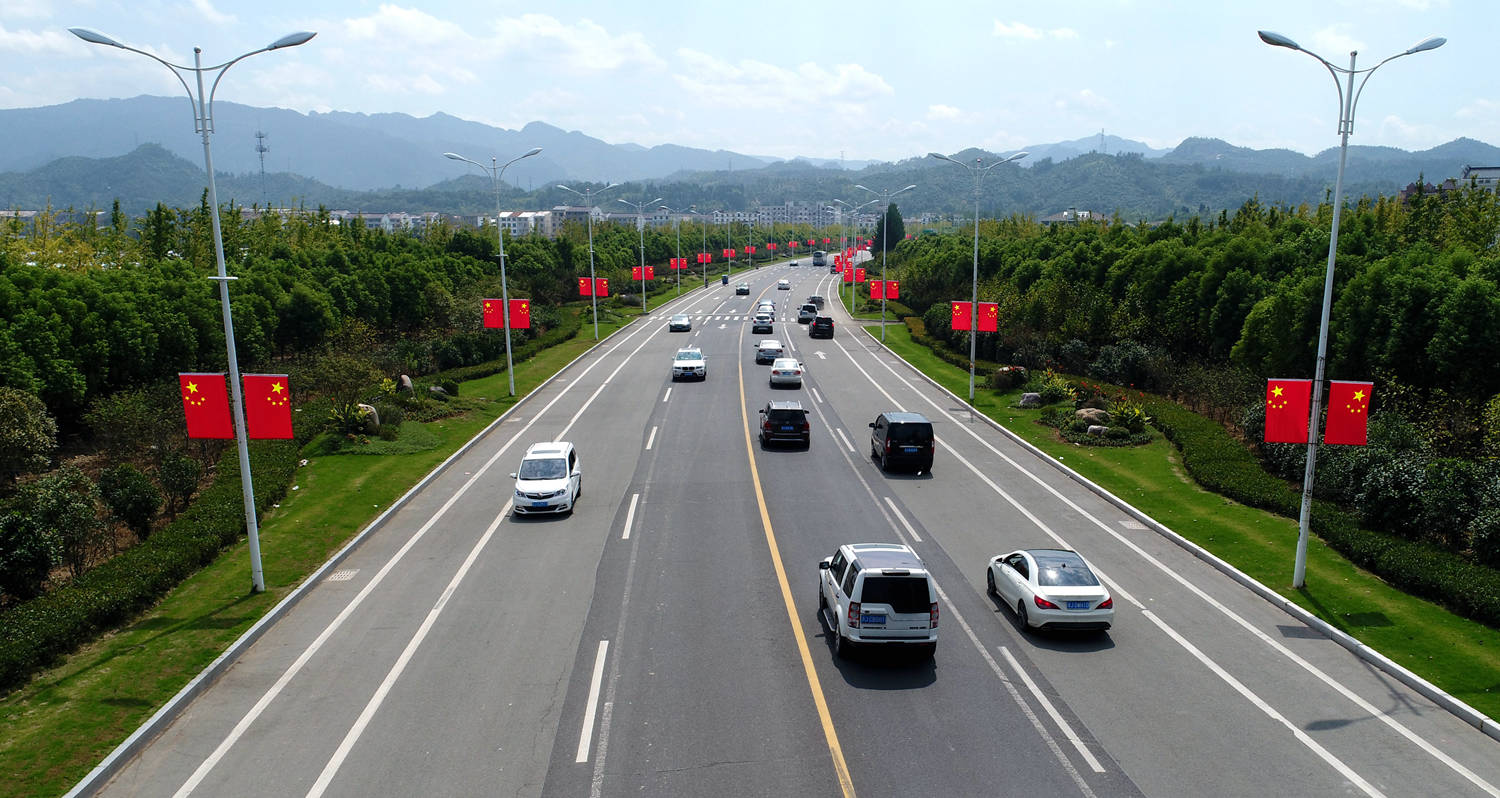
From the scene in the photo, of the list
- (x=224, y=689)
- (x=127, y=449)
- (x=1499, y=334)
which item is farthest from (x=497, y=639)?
(x=1499, y=334)

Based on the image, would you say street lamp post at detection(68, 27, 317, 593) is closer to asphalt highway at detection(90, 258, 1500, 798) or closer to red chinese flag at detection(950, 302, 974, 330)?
asphalt highway at detection(90, 258, 1500, 798)

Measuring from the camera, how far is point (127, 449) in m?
26.5

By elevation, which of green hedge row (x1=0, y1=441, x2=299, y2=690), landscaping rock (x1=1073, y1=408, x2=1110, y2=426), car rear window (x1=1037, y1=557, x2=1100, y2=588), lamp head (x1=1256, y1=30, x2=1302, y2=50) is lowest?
landscaping rock (x1=1073, y1=408, x2=1110, y2=426)

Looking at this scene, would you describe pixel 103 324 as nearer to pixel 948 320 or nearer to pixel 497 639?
pixel 497 639

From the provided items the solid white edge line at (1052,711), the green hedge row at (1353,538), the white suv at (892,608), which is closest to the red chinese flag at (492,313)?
the green hedge row at (1353,538)

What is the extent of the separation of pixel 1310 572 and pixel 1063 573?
6.54 meters

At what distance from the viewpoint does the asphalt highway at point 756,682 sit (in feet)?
37.9

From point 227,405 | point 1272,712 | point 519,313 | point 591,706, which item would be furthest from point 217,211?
point 519,313

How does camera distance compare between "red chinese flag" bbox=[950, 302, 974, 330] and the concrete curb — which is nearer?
the concrete curb

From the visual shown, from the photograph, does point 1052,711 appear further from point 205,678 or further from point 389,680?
point 205,678

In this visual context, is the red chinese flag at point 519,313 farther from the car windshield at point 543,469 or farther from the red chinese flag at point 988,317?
the red chinese flag at point 988,317

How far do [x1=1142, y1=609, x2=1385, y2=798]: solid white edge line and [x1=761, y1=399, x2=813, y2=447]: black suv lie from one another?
15332mm

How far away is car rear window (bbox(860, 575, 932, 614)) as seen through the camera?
14.2 meters

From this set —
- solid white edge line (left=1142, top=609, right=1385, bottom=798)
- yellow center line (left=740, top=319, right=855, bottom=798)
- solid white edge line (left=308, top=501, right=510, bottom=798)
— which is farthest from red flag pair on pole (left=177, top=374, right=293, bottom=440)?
solid white edge line (left=1142, top=609, right=1385, bottom=798)
